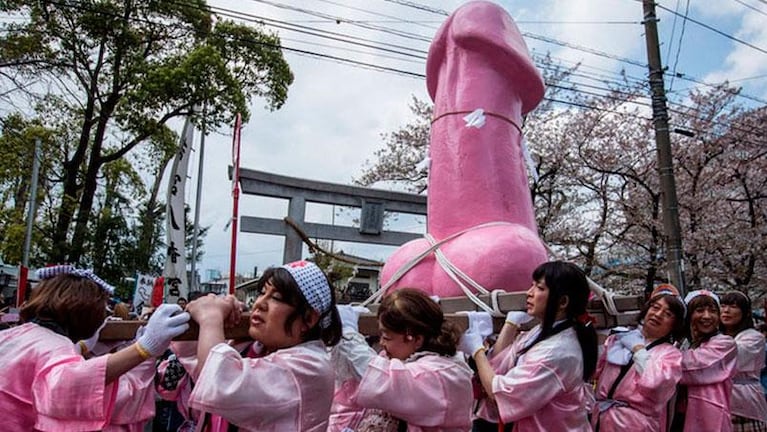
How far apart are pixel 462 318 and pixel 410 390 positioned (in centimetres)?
68

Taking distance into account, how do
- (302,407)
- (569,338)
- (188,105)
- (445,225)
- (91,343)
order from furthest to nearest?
(188,105) → (445,225) → (569,338) → (91,343) → (302,407)

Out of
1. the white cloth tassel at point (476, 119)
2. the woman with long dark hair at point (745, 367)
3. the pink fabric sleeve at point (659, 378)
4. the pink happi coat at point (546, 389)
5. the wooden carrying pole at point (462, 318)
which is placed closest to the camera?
the wooden carrying pole at point (462, 318)

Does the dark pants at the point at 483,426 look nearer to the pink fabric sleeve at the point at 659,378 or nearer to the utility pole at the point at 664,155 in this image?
the pink fabric sleeve at the point at 659,378

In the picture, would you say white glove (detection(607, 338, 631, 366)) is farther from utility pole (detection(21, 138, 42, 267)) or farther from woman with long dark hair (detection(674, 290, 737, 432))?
utility pole (detection(21, 138, 42, 267))

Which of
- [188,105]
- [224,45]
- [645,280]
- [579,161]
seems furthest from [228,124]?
[645,280]

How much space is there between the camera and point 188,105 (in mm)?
12656

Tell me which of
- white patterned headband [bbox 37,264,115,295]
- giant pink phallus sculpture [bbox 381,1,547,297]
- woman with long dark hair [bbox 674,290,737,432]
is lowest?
woman with long dark hair [bbox 674,290,737,432]

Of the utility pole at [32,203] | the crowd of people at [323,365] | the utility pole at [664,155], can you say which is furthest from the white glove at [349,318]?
the utility pole at [32,203]

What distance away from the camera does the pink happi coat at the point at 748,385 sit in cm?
386

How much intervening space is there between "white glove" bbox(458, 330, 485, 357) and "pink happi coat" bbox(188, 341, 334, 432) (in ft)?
2.83

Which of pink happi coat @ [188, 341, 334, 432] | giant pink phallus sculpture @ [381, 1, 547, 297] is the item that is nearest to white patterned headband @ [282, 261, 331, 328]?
pink happi coat @ [188, 341, 334, 432]

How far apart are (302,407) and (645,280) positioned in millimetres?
14163

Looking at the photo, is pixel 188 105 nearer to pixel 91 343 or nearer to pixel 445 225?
pixel 445 225

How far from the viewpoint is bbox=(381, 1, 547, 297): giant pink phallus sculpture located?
3.96 metres
